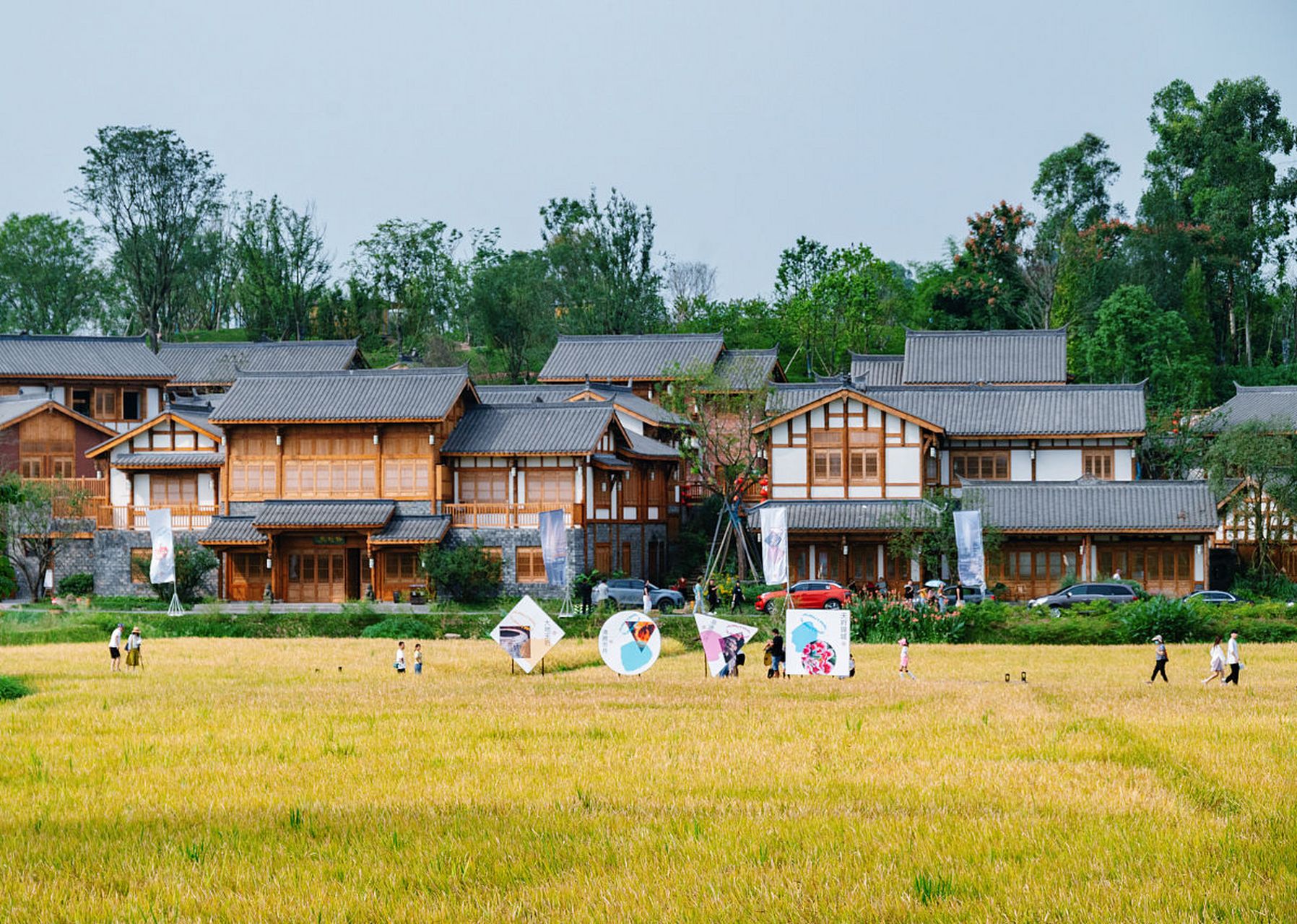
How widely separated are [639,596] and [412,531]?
8544 mm

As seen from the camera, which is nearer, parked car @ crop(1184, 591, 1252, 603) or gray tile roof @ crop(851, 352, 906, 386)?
parked car @ crop(1184, 591, 1252, 603)

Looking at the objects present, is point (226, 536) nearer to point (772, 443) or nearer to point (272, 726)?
point (772, 443)

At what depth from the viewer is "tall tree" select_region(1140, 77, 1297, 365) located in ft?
247

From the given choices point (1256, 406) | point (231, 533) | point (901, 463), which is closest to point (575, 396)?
point (901, 463)

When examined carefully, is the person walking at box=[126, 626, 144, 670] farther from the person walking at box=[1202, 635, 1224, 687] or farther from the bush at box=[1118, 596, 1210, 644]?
the bush at box=[1118, 596, 1210, 644]

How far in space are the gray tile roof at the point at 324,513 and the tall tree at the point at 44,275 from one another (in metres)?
47.2

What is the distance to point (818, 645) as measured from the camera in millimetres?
28656

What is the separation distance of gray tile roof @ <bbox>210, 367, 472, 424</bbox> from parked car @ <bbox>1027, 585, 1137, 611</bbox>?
21.2 m

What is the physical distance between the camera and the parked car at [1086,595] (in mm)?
44750

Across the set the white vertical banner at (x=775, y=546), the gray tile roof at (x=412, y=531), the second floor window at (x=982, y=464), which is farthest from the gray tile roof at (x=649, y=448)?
the white vertical banner at (x=775, y=546)

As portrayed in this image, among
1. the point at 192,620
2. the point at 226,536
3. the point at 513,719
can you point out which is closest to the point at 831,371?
the point at 226,536

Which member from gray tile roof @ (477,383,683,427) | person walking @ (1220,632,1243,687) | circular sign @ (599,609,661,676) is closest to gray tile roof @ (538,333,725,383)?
gray tile roof @ (477,383,683,427)

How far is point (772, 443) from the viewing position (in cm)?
5288

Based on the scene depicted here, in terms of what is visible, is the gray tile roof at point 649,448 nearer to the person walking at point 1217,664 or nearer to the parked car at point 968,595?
the parked car at point 968,595
